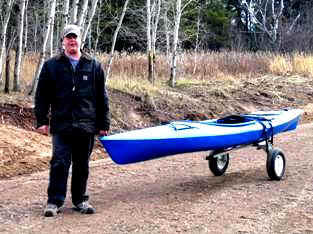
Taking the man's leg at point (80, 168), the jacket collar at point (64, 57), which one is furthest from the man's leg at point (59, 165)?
the jacket collar at point (64, 57)

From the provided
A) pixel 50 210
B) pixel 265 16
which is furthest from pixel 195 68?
pixel 265 16

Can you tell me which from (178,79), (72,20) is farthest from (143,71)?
(72,20)

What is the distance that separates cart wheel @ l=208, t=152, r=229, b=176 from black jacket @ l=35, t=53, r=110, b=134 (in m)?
2.51

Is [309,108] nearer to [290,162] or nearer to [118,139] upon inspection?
[290,162]

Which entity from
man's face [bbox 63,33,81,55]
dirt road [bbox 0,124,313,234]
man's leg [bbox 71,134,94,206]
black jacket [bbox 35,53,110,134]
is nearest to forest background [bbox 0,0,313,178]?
dirt road [bbox 0,124,313,234]

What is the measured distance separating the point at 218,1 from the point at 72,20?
103 ft

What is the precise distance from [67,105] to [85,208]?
42.3 inches

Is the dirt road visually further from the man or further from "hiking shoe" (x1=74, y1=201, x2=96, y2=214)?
the man

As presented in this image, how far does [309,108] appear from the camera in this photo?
17.5 meters

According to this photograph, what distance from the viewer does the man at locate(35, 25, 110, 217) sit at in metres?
6.11

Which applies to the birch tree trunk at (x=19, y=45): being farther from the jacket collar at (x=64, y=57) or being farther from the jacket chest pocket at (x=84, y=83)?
the jacket chest pocket at (x=84, y=83)

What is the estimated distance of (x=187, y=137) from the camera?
7.27 metres

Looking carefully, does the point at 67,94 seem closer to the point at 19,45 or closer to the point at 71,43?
the point at 71,43

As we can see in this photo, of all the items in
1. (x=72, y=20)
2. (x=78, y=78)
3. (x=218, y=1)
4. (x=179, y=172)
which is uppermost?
(x=218, y=1)
